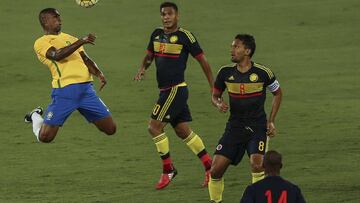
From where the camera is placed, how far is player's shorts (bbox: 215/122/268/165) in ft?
47.2

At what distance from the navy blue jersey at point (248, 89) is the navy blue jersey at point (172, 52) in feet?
6.46

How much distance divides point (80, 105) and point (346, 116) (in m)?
7.41

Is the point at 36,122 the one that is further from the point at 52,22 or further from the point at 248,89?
the point at 248,89

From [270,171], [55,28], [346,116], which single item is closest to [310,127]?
[346,116]

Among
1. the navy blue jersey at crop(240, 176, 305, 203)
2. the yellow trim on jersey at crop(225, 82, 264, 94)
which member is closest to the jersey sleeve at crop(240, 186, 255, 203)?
the navy blue jersey at crop(240, 176, 305, 203)

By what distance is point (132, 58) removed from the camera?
28422mm

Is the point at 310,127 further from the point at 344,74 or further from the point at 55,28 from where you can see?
the point at 55,28

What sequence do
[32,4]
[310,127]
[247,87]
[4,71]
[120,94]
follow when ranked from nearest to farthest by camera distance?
[247,87], [310,127], [120,94], [4,71], [32,4]

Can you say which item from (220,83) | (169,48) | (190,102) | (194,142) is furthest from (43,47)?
(190,102)

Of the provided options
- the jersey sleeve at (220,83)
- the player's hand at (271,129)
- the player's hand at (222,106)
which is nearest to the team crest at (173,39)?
the jersey sleeve at (220,83)

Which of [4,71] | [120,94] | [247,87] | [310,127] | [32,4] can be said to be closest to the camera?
[247,87]

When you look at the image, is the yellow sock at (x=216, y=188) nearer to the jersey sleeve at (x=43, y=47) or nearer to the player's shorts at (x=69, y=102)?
the player's shorts at (x=69, y=102)

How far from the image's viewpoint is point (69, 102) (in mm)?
16344

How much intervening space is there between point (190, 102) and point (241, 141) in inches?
378
